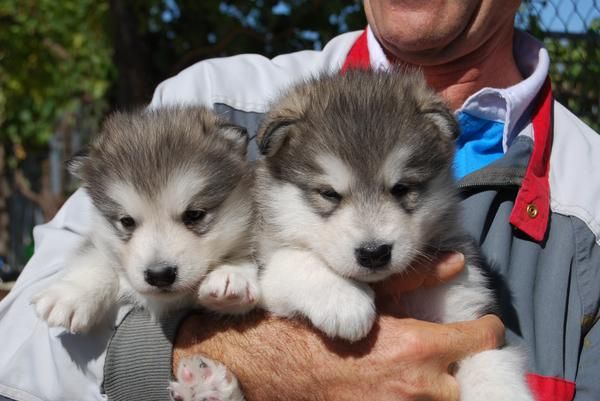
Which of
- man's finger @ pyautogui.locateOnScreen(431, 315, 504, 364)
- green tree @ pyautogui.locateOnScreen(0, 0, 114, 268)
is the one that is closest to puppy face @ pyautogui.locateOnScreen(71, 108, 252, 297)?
man's finger @ pyautogui.locateOnScreen(431, 315, 504, 364)

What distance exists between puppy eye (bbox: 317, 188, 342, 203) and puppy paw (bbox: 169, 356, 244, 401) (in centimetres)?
82

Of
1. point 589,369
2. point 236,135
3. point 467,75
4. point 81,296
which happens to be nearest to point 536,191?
point 589,369

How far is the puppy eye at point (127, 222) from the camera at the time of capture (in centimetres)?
304

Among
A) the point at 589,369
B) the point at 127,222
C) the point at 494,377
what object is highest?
the point at 127,222

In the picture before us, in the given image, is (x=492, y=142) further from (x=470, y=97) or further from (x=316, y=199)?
(x=316, y=199)

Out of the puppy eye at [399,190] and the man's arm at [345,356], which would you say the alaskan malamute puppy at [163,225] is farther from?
the puppy eye at [399,190]

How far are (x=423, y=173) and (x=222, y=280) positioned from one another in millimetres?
905

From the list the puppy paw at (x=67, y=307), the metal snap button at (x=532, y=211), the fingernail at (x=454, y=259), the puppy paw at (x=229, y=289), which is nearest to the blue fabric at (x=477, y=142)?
the metal snap button at (x=532, y=211)

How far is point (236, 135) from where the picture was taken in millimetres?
3348

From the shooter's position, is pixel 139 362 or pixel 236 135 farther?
pixel 236 135

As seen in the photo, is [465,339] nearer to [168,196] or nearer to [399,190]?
[399,190]

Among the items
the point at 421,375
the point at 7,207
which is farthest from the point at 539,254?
the point at 7,207

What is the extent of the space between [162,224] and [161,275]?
0.22 meters

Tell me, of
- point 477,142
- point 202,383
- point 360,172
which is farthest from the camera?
point 477,142
